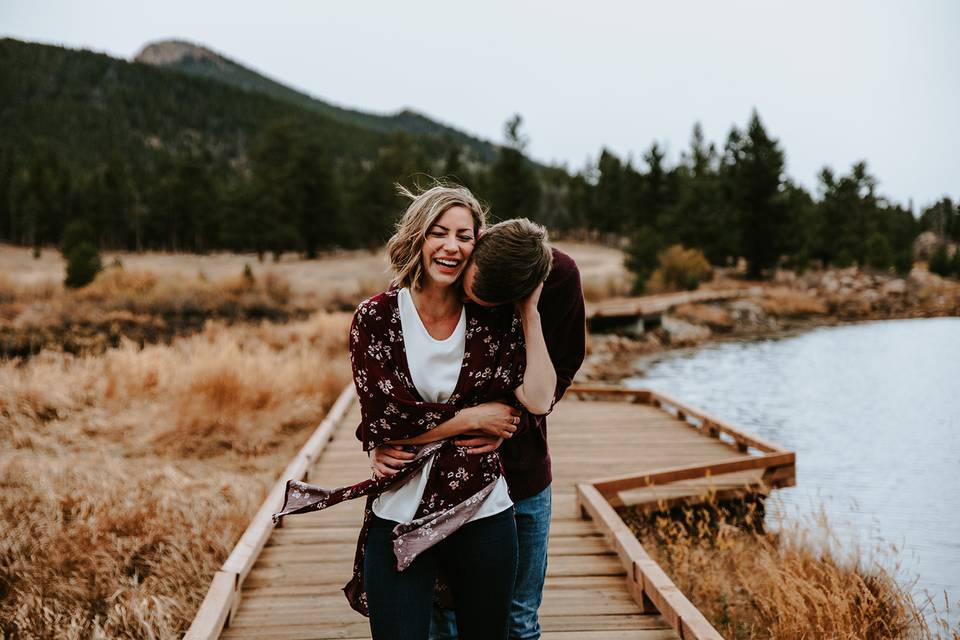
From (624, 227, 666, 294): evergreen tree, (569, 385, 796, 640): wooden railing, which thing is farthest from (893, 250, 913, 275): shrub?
(569, 385, 796, 640): wooden railing

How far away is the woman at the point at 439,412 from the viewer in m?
1.89

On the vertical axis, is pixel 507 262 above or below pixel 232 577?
above

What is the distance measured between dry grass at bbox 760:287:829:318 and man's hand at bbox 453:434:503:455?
28.2m

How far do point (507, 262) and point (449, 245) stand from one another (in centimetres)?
19

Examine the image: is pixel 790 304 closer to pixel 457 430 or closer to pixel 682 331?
pixel 682 331

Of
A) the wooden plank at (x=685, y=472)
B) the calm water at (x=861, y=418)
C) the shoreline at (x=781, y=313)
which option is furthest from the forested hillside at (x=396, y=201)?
the wooden plank at (x=685, y=472)

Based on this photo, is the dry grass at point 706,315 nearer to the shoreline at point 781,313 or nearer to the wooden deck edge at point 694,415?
the shoreline at point 781,313

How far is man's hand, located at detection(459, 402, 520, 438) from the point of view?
1932mm

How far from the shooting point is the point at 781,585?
3.87 m

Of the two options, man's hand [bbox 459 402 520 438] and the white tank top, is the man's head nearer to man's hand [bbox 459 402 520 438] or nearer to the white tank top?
the white tank top

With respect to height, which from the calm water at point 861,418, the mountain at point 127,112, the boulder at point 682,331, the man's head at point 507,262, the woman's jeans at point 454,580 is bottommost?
the calm water at point 861,418

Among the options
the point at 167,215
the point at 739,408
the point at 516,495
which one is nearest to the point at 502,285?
the point at 516,495

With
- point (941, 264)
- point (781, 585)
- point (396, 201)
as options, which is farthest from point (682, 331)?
point (396, 201)

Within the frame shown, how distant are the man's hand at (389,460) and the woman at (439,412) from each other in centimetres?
2
